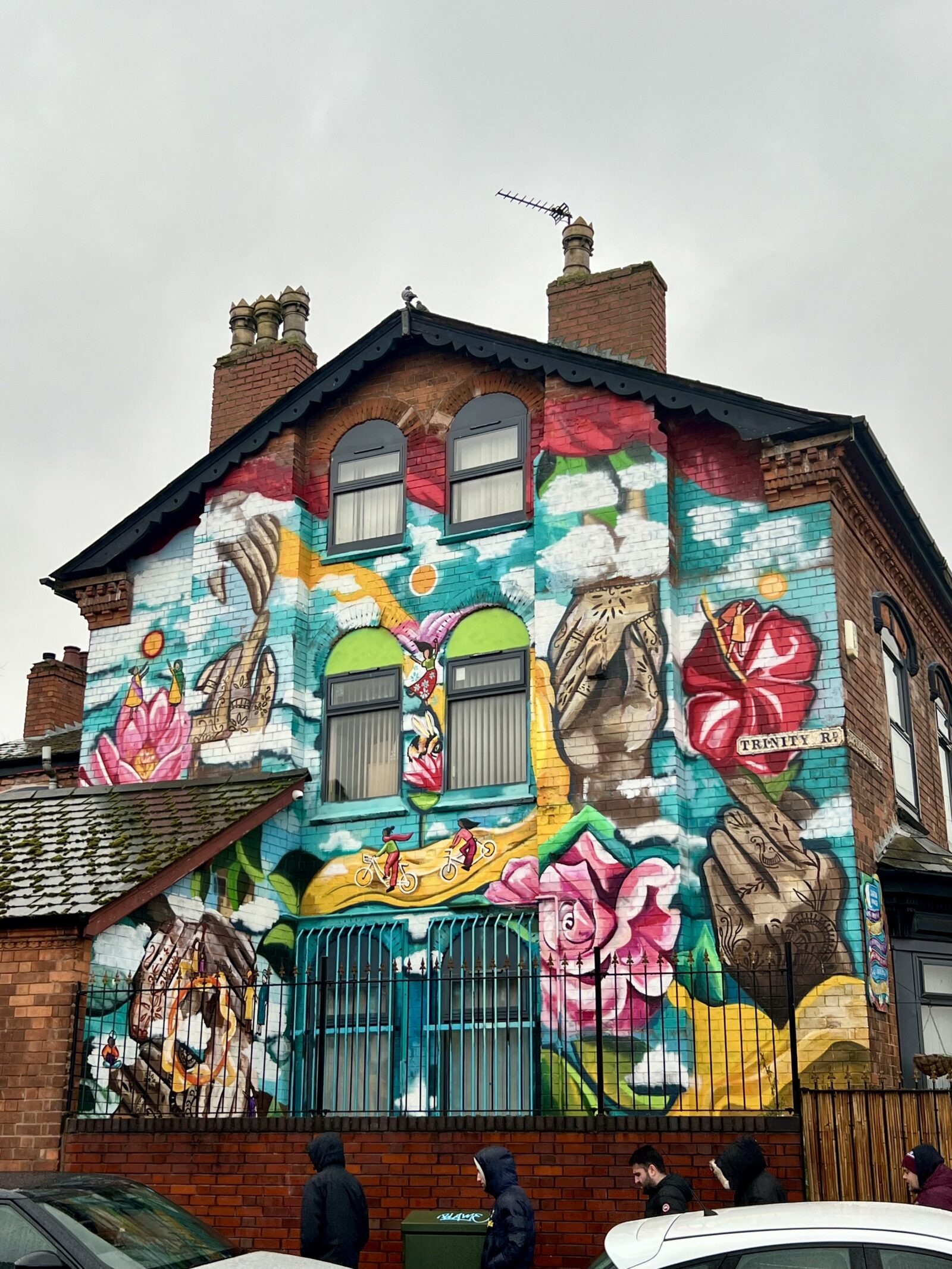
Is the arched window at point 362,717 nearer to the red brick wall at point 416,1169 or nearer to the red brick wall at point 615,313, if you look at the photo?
the red brick wall at point 615,313

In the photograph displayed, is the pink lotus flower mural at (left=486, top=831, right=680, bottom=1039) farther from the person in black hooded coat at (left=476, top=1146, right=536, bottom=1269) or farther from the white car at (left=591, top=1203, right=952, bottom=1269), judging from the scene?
the white car at (left=591, top=1203, right=952, bottom=1269)

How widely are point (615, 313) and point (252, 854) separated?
7.50m

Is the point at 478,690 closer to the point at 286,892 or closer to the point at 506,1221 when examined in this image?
the point at 286,892

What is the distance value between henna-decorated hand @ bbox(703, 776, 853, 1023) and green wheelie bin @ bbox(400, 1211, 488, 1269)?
3.80 m

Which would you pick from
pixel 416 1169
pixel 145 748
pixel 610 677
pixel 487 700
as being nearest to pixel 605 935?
pixel 610 677

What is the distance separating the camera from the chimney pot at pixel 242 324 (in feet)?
65.2

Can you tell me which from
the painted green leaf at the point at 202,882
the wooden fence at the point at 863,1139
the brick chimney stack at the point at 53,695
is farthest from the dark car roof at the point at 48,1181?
the brick chimney stack at the point at 53,695

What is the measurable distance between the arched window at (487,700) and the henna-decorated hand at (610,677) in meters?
0.64

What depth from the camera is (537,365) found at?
1555 cm

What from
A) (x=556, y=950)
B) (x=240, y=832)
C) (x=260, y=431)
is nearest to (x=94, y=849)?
(x=240, y=832)

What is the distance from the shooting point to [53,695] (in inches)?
947

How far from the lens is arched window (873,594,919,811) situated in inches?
619

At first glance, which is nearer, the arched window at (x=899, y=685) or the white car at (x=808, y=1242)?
the white car at (x=808, y=1242)

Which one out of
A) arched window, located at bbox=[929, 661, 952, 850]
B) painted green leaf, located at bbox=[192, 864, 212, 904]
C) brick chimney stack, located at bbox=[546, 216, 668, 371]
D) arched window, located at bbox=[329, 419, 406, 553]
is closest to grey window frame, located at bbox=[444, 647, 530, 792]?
arched window, located at bbox=[329, 419, 406, 553]
